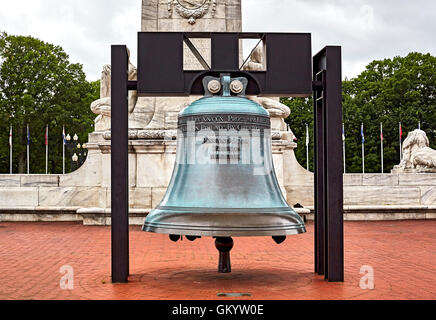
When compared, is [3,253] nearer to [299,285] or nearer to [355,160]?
[299,285]

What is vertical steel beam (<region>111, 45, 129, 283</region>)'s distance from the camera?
6.64 metres

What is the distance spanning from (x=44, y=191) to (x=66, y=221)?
1242 mm

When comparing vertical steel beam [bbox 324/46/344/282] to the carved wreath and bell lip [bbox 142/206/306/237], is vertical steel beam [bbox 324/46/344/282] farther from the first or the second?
the carved wreath

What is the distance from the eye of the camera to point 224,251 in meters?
7.09

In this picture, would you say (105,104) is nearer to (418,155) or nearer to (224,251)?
(418,155)

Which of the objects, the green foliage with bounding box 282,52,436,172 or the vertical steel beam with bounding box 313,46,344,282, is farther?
the green foliage with bounding box 282,52,436,172

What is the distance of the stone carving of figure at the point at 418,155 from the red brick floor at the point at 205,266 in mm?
4502

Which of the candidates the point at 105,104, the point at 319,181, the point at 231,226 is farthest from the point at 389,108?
the point at 231,226

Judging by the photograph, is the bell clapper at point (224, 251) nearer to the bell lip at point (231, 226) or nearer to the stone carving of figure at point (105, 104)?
the bell lip at point (231, 226)

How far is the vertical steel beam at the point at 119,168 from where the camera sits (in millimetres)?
6637

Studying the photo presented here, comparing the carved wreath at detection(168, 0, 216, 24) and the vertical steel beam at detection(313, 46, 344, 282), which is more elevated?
the carved wreath at detection(168, 0, 216, 24)

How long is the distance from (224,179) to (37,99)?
138ft

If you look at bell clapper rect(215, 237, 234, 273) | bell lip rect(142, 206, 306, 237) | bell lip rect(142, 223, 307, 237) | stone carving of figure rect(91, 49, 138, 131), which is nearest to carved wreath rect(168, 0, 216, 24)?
stone carving of figure rect(91, 49, 138, 131)

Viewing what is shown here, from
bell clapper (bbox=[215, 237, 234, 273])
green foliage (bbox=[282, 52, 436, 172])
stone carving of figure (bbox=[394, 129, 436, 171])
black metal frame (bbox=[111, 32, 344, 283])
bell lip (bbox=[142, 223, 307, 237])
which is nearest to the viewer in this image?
bell lip (bbox=[142, 223, 307, 237])
